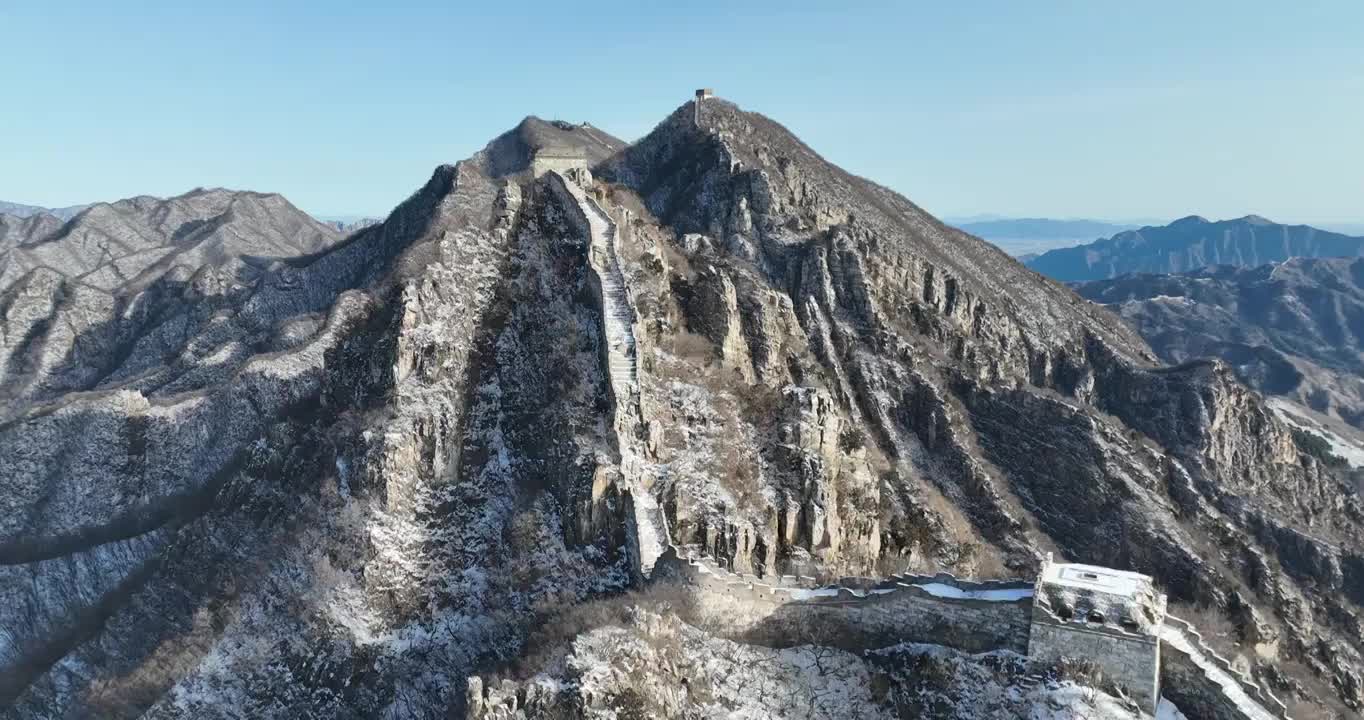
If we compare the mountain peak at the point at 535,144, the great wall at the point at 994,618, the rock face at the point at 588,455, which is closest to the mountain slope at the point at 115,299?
the rock face at the point at 588,455

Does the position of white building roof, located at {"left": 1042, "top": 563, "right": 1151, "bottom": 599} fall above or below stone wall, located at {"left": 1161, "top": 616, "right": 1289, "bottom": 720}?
above

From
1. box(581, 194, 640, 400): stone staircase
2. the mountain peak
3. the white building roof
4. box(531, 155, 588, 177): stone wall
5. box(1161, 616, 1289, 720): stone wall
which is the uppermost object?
the mountain peak

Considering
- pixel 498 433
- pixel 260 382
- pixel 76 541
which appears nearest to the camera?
pixel 498 433

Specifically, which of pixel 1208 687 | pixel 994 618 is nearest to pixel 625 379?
pixel 994 618

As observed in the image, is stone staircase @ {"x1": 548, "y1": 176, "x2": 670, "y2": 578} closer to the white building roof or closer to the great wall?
the great wall

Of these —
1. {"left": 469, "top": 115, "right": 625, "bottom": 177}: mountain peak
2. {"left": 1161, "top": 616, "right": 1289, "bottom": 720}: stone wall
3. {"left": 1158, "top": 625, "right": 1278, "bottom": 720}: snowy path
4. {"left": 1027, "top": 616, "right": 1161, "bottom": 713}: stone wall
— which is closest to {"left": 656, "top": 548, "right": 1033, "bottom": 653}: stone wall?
{"left": 1027, "top": 616, "right": 1161, "bottom": 713}: stone wall

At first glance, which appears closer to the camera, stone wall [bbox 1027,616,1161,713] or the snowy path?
the snowy path

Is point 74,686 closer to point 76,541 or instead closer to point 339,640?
point 76,541

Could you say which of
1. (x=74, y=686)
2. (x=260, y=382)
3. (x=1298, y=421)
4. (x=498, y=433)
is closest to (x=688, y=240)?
(x=498, y=433)
